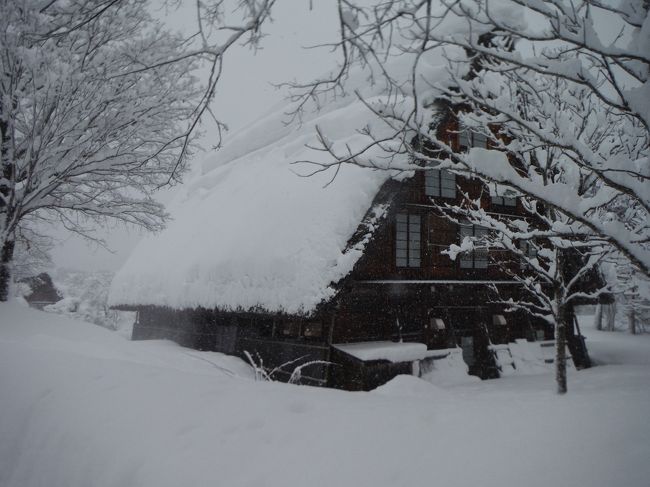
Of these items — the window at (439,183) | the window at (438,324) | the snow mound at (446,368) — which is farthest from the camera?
the window at (439,183)

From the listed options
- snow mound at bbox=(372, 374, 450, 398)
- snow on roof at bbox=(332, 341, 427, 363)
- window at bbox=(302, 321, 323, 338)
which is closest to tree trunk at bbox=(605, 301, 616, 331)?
snow on roof at bbox=(332, 341, 427, 363)

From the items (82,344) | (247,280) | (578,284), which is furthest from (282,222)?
(578,284)

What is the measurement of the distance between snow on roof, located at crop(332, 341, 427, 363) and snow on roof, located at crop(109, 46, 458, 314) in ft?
5.08

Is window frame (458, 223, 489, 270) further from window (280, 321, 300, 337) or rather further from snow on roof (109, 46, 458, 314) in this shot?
window (280, 321, 300, 337)

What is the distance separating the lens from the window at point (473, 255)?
10.5m

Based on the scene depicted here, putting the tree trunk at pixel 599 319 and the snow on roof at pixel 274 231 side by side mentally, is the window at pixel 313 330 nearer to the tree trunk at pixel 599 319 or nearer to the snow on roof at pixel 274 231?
the snow on roof at pixel 274 231

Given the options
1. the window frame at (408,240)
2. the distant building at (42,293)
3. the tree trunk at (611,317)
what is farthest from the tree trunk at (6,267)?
the tree trunk at (611,317)

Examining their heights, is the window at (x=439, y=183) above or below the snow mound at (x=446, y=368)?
above

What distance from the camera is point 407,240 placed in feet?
32.3

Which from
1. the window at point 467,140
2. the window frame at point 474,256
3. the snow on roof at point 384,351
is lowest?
the snow on roof at point 384,351

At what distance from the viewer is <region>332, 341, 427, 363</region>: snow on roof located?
7.98 meters

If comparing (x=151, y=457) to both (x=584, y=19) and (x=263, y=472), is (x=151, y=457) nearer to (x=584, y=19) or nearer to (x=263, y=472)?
(x=263, y=472)

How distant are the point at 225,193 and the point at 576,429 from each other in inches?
512

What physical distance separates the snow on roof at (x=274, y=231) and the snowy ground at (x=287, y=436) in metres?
3.35
